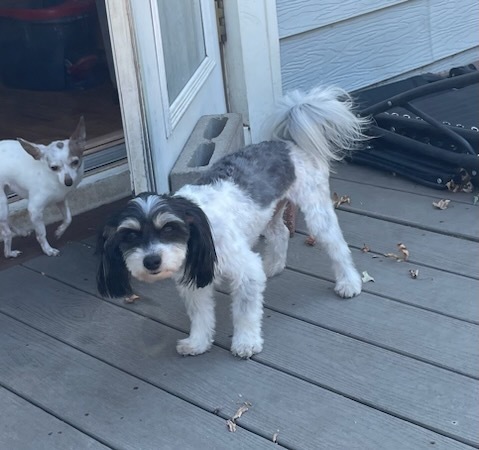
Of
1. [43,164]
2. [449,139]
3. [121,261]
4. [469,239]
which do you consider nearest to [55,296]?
[43,164]

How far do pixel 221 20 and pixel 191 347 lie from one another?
2.20 meters

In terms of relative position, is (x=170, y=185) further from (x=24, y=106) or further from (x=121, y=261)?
(x=24, y=106)

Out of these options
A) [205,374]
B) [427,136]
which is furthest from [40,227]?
[427,136]

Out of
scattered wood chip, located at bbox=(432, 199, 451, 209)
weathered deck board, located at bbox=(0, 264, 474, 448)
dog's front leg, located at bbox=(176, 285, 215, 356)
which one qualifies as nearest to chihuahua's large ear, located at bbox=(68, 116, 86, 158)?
weathered deck board, located at bbox=(0, 264, 474, 448)

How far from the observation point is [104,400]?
9.50ft

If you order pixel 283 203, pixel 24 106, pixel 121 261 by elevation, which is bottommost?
pixel 24 106

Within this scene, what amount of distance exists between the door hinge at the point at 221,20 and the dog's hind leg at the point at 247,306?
196 cm

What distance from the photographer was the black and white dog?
266cm

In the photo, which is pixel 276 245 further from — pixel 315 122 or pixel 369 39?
pixel 369 39

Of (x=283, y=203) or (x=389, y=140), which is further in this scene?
(x=389, y=140)

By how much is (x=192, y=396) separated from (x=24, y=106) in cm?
425

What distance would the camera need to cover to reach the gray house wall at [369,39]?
5145 mm

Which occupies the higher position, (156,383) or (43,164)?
(43,164)

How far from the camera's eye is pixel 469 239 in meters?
3.82
